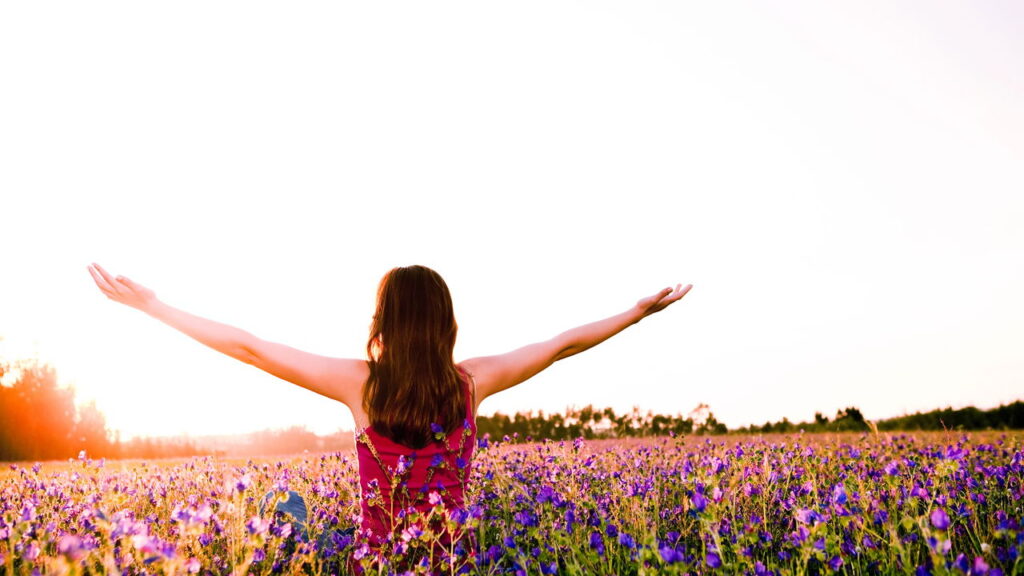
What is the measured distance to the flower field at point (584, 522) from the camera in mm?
2311

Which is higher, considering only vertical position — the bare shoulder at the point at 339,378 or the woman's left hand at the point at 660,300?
the woman's left hand at the point at 660,300

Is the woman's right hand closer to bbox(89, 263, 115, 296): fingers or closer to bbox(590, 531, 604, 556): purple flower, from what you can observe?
bbox(89, 263, 115, 296): fingers

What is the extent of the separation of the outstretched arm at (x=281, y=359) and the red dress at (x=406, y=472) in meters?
0.26

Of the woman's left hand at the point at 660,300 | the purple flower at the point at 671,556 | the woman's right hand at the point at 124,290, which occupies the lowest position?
the purple flower at the point at 671,556

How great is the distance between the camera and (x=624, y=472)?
16.2ft

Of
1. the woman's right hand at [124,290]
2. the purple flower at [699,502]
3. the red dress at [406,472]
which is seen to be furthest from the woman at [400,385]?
the purple flower at [699,502]

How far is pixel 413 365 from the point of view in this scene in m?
3.27

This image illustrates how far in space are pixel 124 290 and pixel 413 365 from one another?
1643mm

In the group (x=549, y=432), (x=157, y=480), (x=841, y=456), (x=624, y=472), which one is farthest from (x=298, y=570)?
(x=549, y=432)

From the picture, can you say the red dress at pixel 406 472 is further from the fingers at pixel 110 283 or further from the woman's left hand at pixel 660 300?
the fingers at pixel 110 283

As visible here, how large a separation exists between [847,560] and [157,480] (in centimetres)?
480

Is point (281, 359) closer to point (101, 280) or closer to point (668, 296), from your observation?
point (101, 280)

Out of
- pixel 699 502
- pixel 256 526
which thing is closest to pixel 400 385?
pixel 256 526

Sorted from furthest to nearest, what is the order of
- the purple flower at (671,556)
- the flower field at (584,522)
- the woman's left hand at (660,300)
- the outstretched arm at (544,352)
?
the woman's left hand at (660,300)
the outstretched arm at (544,352)
the flower field at (584,522)
the purple flower at (671,556)
